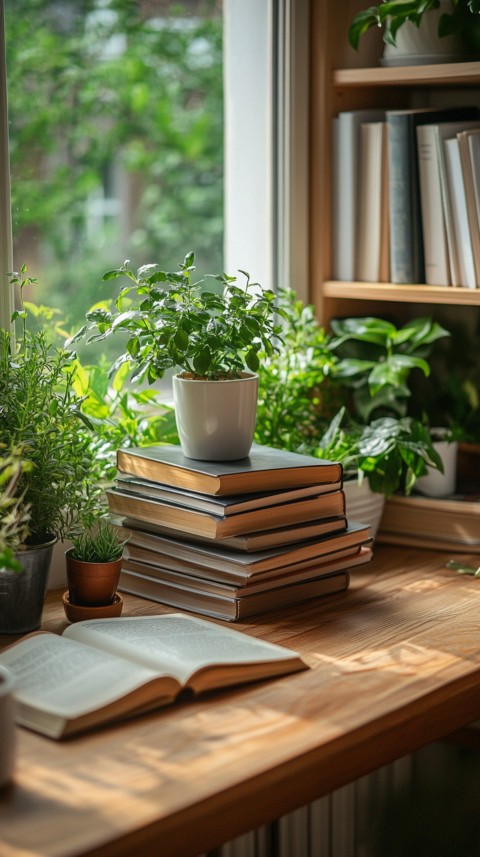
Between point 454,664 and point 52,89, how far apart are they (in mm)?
Result: 5380

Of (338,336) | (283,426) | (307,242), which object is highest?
(307,242)

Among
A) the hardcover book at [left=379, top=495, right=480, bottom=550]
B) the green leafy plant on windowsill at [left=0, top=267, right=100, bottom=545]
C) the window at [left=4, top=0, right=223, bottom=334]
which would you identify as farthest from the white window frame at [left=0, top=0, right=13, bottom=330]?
the window at [left=4, top=0, right=223, bottom=334]

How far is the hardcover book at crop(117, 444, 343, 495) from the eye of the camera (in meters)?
1.44

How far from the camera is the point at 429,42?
176cm

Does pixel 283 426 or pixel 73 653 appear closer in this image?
pixel 73 653

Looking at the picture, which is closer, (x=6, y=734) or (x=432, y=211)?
(x=6, y=734)

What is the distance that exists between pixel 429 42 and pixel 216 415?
2.48 ft

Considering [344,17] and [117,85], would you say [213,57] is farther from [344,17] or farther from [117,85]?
[344,17]

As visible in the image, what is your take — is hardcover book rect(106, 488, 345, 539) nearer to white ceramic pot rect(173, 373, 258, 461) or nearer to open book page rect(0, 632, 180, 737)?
white ceramic pot rect(173, 373, 258, 461)

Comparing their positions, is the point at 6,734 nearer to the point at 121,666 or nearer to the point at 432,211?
the point at 121,666

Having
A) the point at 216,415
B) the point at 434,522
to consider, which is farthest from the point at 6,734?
the point at 434,522

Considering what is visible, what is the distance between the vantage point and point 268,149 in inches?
76.2

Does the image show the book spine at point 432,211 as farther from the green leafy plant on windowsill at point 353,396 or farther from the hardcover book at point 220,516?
the hardcover book at point 220,516

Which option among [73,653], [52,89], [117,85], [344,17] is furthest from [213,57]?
[73,653]
